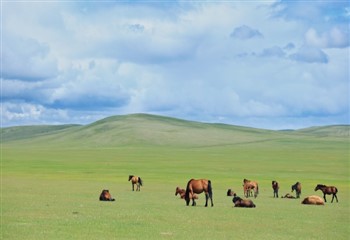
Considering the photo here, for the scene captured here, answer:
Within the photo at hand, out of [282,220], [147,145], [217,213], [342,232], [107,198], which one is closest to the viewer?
[342,232]

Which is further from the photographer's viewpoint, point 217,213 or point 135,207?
point 135,207

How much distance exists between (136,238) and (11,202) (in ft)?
41.5

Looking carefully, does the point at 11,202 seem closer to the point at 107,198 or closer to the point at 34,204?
the point at 34,204

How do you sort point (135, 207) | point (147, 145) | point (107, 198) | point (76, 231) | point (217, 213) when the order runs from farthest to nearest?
point (147, 145) → point (107, 198) → point (135, 207) → point (217, 213) → point (76, 231)

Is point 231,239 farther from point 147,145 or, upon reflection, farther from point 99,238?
point 147,145

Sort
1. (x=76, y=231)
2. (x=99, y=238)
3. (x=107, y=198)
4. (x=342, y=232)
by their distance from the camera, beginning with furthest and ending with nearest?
(x=107, y=198) → (x=342, y=232) → (x=76, y=231) → (x=99, y=238)

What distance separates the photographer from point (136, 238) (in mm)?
16891

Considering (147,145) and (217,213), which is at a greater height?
(147,145)

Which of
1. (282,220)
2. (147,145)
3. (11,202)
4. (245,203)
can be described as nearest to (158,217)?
(282,220)

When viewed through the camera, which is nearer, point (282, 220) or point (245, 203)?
point (282, 220)

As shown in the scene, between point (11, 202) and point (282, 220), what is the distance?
43.1 feet

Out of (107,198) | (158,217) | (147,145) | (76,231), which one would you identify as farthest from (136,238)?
(147,145)

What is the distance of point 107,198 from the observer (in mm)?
29672

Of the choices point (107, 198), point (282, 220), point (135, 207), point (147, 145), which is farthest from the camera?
point (147, 145)
